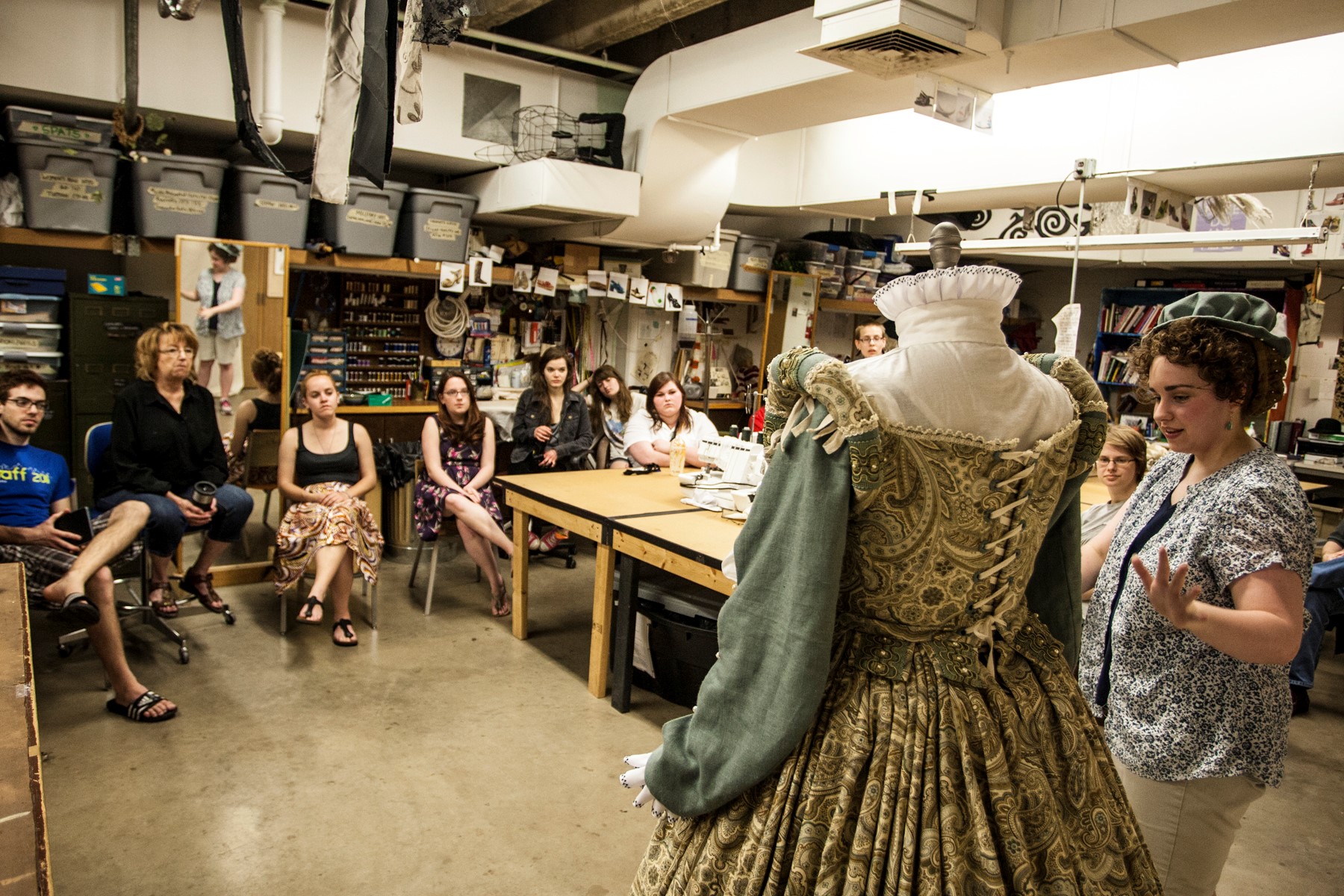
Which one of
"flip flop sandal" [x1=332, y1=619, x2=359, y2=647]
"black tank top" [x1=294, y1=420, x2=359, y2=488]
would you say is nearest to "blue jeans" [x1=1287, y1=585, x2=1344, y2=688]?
"flip flop sandal" [x1=332, y1=619, x2=359, y2=647]

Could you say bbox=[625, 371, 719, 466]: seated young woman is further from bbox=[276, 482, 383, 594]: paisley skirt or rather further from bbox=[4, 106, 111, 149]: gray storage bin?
bbox=[4, 106, 111, 149]: gray storage bin

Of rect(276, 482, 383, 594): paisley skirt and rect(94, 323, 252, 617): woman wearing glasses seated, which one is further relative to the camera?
rect(276, 482, 383, 594): paisley skirt

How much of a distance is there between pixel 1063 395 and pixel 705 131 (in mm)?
4412

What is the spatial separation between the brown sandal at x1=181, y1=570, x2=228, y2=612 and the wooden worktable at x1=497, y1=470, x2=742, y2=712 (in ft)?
4.39

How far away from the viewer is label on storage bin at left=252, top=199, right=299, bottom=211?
16.8ft

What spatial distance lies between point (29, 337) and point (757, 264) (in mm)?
4680

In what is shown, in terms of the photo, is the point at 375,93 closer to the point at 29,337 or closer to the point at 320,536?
the point at 320,536

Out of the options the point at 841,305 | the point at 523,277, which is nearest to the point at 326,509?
the point at 523,277

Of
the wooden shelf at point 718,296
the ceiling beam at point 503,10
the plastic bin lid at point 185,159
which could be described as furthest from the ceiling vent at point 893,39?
the wooden shelf at point 718,296

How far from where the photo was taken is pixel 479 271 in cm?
611

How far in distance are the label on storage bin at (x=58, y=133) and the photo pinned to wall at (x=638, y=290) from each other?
3.21m

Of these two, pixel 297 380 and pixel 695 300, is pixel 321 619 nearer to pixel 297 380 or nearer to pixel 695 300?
pixel 297 380

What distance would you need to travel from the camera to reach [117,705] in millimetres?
3297

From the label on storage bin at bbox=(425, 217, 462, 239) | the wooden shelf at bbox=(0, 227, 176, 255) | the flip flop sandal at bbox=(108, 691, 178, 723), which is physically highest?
the label on storage bin at bbox=(425, 217, 462, 239)
